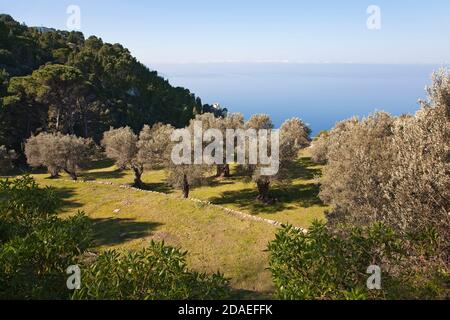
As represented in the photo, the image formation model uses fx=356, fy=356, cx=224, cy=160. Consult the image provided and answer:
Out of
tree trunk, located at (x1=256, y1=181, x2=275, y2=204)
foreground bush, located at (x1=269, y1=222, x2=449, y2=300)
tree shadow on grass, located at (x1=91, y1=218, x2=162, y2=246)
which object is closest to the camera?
foreground bush, located at (x1=269, y1=222, x2=449, y2=300)

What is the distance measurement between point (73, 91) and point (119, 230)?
67.7m

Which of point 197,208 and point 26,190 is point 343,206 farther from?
point 26,190

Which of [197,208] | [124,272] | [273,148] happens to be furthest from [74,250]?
[273,148]

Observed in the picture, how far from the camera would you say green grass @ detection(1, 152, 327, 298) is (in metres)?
24.1

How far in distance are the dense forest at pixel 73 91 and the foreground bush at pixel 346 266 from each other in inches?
3155

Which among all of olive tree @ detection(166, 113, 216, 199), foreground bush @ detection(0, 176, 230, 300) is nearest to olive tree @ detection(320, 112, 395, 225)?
foreground bush @ detection(0, 176, 230, 300)

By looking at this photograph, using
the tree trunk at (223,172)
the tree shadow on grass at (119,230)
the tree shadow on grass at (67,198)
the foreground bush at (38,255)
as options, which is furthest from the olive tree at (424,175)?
the tree trunk at (223,172)

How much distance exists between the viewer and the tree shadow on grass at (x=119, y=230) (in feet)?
94.8

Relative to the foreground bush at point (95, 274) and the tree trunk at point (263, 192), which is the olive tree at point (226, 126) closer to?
Result: the tree trunk at point (263, 192)

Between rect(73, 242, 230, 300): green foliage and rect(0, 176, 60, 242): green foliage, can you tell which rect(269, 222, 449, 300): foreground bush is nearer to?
rect(73, 242, 230, 300): green foliage

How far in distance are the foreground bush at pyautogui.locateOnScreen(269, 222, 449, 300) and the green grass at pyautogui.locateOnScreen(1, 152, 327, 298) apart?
30.7 ft

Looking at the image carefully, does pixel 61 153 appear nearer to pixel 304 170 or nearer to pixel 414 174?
pixel 304 170

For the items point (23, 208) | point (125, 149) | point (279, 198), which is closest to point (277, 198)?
point (279, 198)

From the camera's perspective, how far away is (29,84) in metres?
80.5
